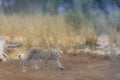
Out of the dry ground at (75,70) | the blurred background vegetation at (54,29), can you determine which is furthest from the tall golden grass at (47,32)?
the dry ground at (75,70)

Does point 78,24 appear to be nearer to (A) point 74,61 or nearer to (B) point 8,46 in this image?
(B) point 8,46

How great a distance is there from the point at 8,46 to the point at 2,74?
510cm

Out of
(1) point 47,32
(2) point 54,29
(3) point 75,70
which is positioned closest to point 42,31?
(1) point 47,32

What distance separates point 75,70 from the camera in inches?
395

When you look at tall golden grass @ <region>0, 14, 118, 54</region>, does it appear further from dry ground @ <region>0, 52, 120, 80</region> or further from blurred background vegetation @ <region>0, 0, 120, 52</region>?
dry ground @ <region>0, 52, 120, 80</region>

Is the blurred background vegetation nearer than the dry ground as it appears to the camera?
No

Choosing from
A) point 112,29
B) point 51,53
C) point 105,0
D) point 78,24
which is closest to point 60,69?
point 51,53

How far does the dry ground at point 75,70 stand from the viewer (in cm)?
902

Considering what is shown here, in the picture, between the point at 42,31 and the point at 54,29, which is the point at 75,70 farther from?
the point at 54,29

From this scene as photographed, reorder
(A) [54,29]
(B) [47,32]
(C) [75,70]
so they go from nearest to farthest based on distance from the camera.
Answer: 1. (C) [75,70]
2. (B) [47,32]
3. (A) [54,29]

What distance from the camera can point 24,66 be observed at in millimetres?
10492

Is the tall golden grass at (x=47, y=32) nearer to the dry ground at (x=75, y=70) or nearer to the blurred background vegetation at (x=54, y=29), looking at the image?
the blurred background vegetation at (x=54, y=29)

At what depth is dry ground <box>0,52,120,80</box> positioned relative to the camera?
355 inches

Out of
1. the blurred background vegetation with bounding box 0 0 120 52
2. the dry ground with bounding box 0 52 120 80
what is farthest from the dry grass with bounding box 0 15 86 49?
the dry ground with bounding box 0 52 120 80
